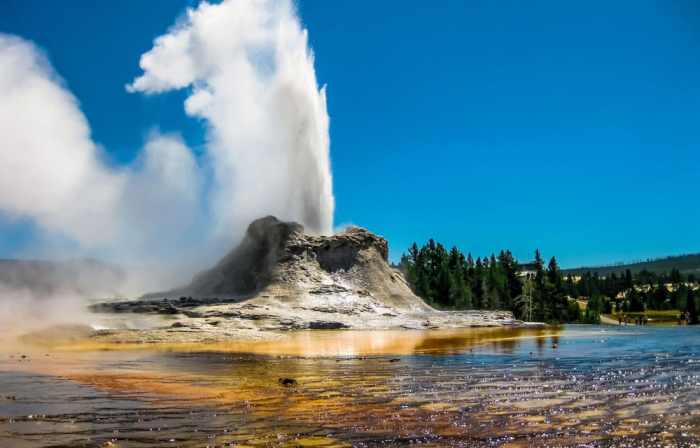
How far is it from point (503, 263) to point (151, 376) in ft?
255

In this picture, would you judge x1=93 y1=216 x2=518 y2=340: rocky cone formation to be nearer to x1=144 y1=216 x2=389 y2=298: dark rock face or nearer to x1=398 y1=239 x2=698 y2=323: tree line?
x1=144 y1=216 x2=389 y2=298: dark rock face

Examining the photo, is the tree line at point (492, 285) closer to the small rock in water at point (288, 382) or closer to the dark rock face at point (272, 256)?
the dark rock face at point (272, 256)

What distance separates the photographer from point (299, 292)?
50.5m

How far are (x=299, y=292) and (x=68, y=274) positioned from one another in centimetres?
4644

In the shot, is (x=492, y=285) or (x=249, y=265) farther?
(x=492, y=285)

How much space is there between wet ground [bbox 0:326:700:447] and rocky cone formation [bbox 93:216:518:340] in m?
17.5

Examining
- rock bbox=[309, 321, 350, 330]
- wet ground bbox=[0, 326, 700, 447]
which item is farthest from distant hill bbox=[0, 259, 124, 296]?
wet ground bbox=[0, 326, 700, 447]

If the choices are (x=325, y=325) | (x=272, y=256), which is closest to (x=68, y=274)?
(x=272, y=256)

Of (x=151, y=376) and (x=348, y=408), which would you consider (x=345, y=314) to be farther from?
(x=348, y=408)

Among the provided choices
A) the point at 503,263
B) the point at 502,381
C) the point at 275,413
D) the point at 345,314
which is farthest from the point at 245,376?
the point at 503,263

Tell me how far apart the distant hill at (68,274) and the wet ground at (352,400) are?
56701 mm

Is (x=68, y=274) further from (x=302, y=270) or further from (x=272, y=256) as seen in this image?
(x=302, y=270)

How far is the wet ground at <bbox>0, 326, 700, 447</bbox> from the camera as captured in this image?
9328 mm

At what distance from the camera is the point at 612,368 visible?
1877cm
